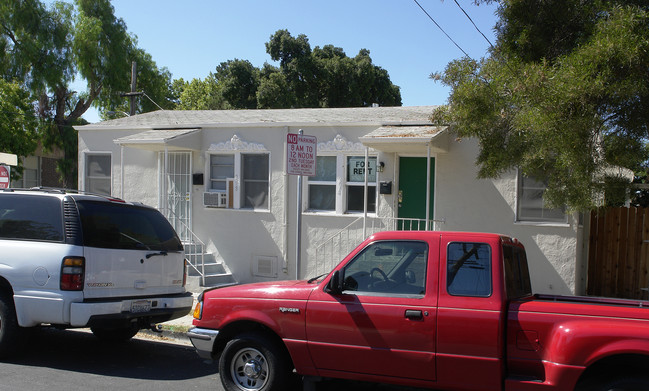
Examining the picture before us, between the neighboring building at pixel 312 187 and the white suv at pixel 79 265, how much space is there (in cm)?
410

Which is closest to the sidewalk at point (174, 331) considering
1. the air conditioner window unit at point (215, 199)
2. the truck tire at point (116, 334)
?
the truck tire at point (116, 334)

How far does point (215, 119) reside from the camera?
44.9ft

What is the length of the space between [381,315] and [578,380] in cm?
158

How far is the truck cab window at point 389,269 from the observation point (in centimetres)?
515

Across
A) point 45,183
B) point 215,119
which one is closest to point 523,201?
point 215,119

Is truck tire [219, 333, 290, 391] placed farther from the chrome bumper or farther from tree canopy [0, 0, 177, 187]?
tree canopy [0, 0, 177, 187]

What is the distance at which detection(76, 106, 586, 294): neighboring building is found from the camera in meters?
10.4

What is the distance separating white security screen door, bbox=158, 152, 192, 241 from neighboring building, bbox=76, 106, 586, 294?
0.08 feet

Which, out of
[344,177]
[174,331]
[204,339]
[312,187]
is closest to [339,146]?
[344,177]

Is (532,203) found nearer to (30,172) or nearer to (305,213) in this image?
(305,213)

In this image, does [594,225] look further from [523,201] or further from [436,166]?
[436,166]

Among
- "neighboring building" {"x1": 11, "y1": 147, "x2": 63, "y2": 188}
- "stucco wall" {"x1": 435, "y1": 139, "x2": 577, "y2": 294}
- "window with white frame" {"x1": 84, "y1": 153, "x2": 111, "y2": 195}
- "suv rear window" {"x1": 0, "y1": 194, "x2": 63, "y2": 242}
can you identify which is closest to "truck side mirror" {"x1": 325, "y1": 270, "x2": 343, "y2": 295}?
"suv rear window" {"x1": 0, "y1": 194, "x2": 63, "y2": 242}

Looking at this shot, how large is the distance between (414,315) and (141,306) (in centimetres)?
363

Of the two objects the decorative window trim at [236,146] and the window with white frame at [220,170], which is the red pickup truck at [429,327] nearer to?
the decorative window trim at [236,146]
